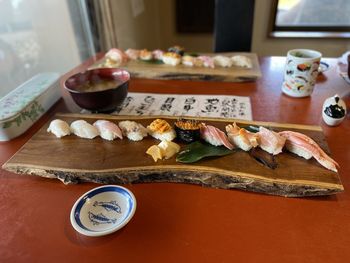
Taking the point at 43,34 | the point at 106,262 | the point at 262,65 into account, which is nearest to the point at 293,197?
the point at 106,262

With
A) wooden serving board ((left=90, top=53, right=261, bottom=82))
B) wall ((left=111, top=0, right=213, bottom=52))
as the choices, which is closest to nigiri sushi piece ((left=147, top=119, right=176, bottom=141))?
wooden serving board ((left=90, top=53, right=261, bottom=82))

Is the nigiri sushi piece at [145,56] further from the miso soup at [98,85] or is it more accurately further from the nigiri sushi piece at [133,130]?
the nigiri sushi piece at [133,130]

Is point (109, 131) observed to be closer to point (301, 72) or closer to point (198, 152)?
point (198, 152)

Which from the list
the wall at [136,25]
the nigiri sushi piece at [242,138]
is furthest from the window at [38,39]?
the nigiri sushi piece at [242,138]

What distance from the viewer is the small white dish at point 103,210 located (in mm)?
504

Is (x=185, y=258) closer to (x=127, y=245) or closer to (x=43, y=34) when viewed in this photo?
(x=127, y=245)

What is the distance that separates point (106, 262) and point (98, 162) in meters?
0.24

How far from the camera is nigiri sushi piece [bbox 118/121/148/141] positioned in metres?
0.70

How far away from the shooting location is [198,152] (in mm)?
639

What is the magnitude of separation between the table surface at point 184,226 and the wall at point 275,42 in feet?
6.81

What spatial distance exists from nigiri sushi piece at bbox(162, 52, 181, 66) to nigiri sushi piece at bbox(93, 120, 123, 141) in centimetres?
57

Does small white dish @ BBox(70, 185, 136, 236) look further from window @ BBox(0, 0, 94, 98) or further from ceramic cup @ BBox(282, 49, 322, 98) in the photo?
window @ BBox(0, 0, 94, 98)

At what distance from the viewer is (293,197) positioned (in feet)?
1.90

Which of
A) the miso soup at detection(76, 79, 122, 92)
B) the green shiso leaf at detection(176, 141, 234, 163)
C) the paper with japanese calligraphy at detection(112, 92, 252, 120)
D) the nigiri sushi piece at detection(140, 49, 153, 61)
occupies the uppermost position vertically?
the miso soup at detection(76, 79, 122, 92)
